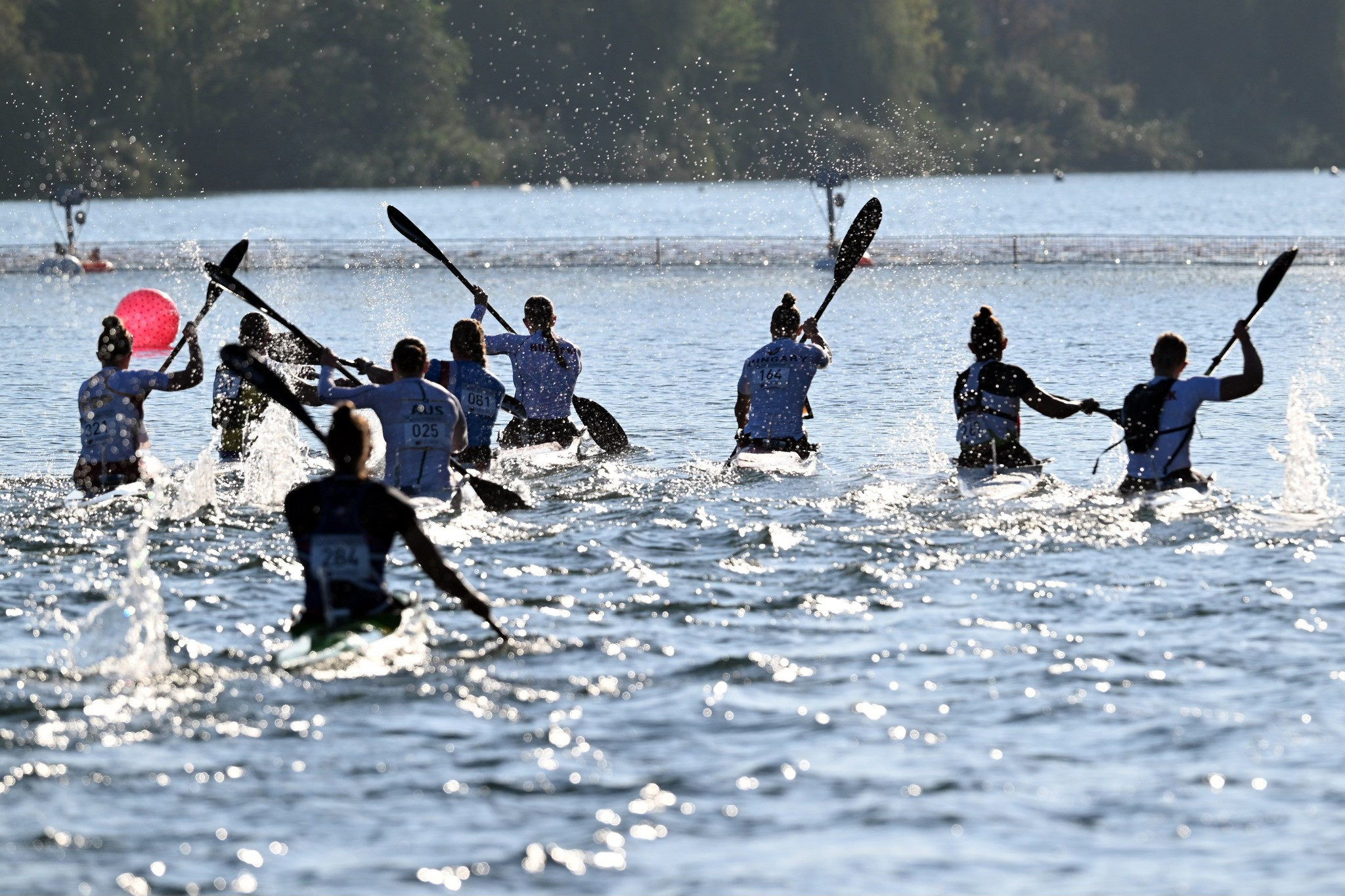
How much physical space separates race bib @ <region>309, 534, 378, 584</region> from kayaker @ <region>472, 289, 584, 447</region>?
869cm

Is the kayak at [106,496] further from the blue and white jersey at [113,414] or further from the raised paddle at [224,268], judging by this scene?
the raised paddle at [224,268]

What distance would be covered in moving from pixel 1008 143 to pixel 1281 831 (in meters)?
138

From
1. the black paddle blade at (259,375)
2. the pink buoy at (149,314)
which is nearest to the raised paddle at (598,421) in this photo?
the pink buoy at (149,314)

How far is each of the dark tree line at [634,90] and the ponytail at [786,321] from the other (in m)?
90.0

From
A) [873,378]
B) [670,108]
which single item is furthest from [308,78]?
[873,378]

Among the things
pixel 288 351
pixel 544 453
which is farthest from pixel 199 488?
pixel 544 453

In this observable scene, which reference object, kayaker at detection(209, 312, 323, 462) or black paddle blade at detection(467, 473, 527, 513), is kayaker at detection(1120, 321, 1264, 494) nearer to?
black paddle blade at detection(467, 473, 527, 513)

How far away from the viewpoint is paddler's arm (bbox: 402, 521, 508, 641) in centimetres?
1100

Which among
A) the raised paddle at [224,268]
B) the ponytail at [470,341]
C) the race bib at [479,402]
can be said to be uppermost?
the raised paddle at [224,268]

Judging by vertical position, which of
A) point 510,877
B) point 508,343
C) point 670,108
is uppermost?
point 670,108

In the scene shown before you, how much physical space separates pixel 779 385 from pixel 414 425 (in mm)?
4487

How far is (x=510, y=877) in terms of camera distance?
867 centimetres

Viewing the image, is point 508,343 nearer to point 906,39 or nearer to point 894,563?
point 894,563

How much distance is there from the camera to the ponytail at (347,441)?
35.7ft
